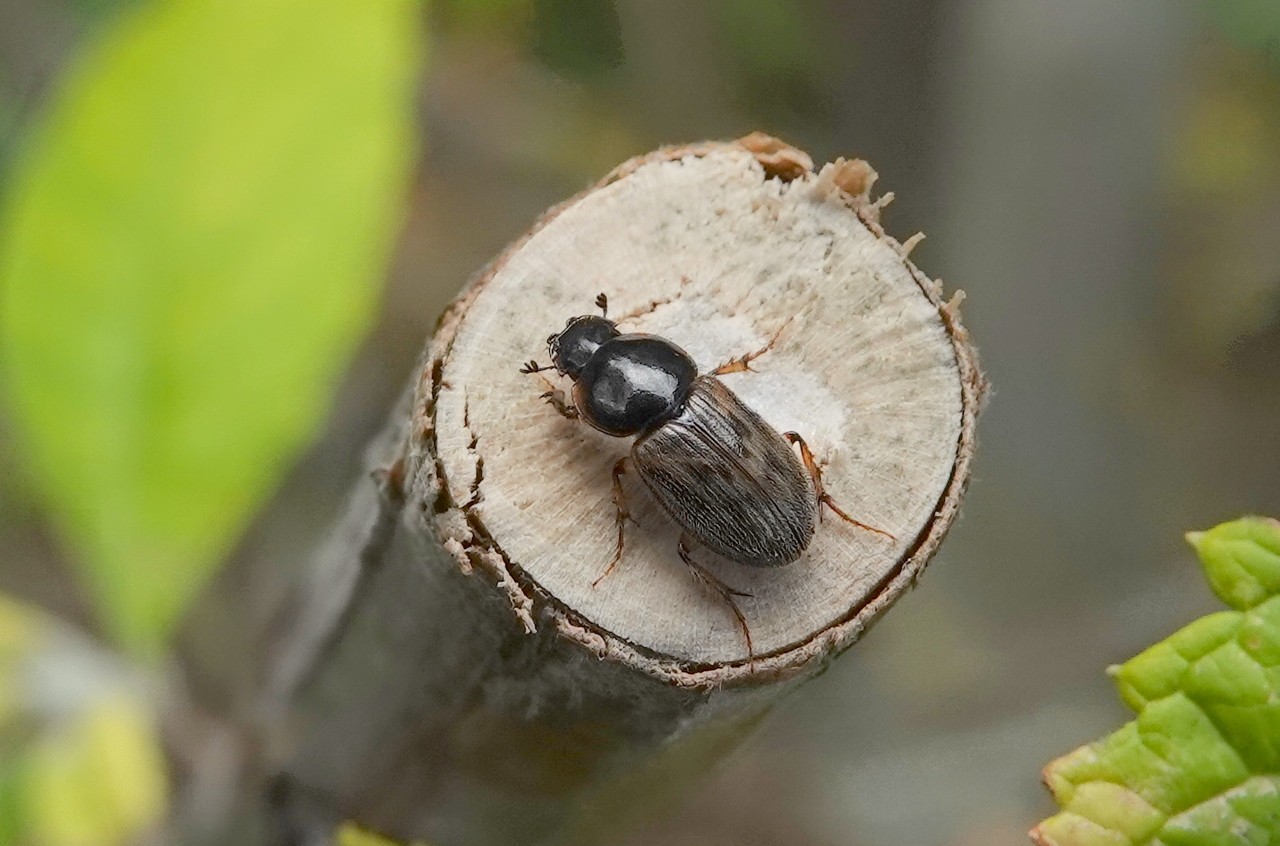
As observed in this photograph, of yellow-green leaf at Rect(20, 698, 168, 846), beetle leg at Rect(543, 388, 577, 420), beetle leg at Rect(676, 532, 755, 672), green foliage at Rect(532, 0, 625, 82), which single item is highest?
green foliage at Rect(532, 0, 625, 82)

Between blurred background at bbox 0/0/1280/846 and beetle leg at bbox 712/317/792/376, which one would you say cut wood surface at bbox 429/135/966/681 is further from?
blurred background at bbox 0/0/1280/846

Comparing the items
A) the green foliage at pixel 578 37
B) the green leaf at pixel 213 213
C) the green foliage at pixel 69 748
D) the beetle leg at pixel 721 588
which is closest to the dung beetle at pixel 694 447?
the beetle leg at pixel 721 588

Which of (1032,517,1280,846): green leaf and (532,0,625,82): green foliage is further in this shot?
(532,0,625,82): green foliage

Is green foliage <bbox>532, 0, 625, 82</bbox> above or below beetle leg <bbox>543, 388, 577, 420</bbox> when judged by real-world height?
above

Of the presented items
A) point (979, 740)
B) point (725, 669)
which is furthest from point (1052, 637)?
point (725, 669)

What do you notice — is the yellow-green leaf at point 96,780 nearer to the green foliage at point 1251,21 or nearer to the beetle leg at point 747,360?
the beetle leg at point 747,360

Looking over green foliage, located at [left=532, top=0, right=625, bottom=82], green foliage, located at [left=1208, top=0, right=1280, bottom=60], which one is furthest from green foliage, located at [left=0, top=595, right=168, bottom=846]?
green foliage, located at [left=1208, top=0, right=1280, bottom=60]

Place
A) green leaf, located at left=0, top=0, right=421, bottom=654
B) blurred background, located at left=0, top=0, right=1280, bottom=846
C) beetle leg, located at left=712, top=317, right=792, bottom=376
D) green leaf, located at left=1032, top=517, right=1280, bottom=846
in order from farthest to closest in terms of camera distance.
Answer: blurred background, located at left=0, top=0, right=1280, bottom=846
green leaf, located at left=0, top=0, right=421, bottom=654
green leaf, located at left=1032, top=517, right=1280, bottom=846
beetle leg, located at left=712, top=317, right=792, bottom=376
